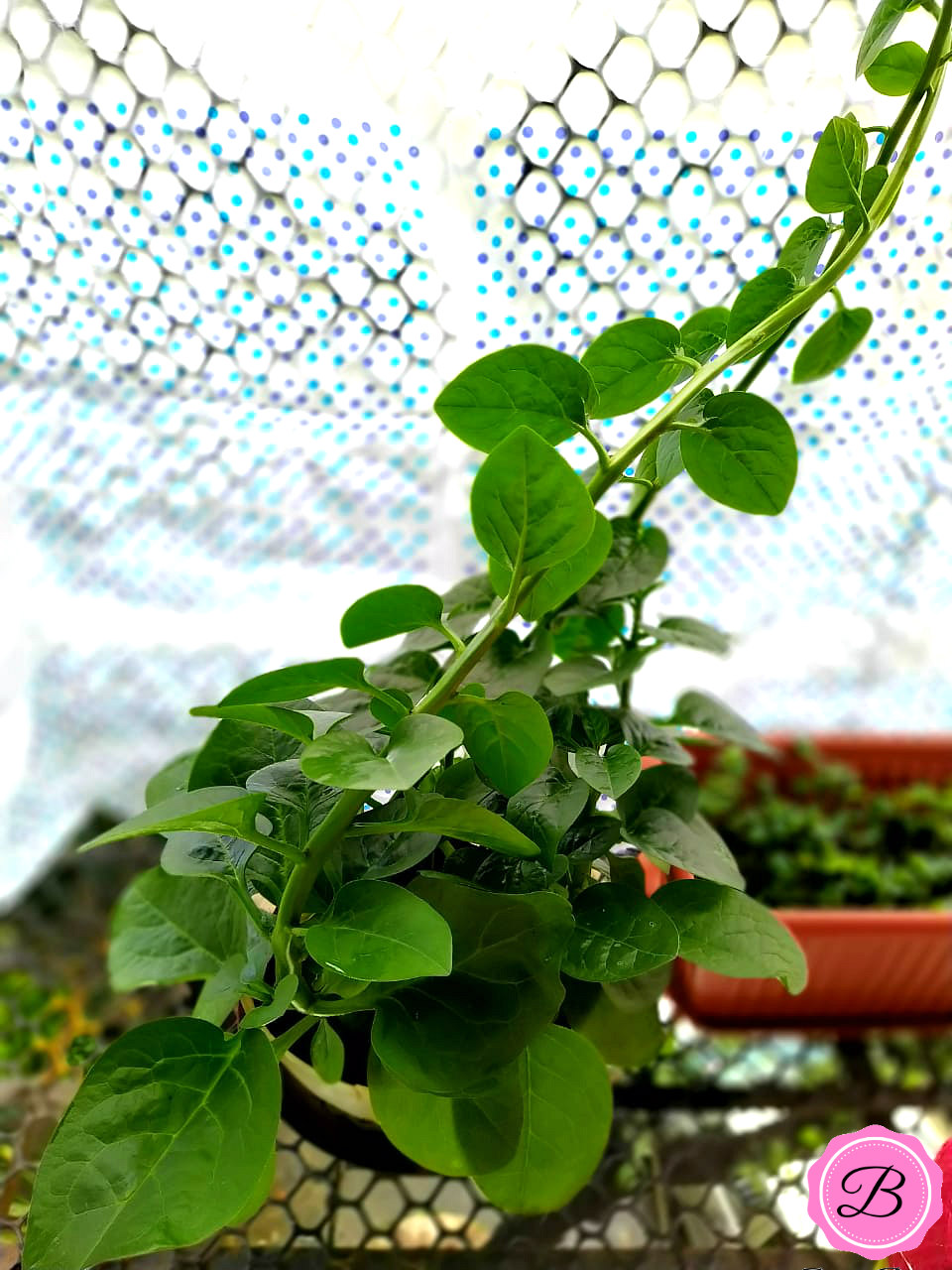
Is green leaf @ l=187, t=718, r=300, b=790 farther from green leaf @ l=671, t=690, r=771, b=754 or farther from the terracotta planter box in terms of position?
the terracotta planter box

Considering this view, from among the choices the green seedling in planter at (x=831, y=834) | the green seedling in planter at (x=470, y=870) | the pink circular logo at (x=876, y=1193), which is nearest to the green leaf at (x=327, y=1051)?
the green seedling in planter at (x=470, y=870)

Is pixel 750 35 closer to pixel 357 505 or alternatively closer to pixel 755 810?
pixel 357 505

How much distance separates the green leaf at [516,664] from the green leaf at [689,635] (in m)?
0.06

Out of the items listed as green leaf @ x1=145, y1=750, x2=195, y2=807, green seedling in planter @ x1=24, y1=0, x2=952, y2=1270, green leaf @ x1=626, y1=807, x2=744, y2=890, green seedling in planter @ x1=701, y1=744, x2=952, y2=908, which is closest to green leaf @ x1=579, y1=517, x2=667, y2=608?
green seedling in planter @ x1=24, y1=0, x2=952, y2=1270

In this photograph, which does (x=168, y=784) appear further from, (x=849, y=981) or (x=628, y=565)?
(x=849, y=981)

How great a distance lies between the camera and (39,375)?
26.1 inches

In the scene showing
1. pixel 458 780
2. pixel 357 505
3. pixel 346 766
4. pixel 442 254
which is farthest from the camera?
pixel 357 505

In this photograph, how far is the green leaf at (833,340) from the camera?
1.61 ft

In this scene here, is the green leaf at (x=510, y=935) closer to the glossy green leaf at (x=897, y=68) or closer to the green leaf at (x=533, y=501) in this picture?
the green leaf at (x=533, y=501)

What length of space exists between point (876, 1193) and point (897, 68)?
1.54 feet

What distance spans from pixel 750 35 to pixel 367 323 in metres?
0.26

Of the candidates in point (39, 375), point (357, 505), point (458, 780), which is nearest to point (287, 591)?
point (357, 505)

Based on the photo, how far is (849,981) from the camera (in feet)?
2.25

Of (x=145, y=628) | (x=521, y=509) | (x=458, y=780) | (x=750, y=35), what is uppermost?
(x=750, y=35)
